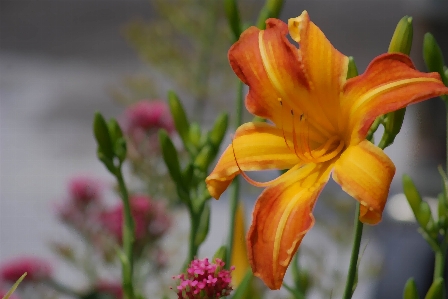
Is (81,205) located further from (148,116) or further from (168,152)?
(168,152)

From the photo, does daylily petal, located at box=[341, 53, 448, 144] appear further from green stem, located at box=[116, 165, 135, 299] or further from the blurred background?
the blurred background

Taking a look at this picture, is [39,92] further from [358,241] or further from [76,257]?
[358,241]

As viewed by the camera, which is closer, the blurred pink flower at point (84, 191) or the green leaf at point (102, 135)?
the green leaf at point (102, 135)

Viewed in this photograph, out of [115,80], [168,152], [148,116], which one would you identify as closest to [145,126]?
[148,116]

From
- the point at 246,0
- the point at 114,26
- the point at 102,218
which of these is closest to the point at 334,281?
the point at 102,218

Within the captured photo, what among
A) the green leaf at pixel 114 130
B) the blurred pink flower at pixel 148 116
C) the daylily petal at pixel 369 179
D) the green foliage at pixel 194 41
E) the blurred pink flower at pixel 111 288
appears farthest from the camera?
the green foliage at pixel 194 41

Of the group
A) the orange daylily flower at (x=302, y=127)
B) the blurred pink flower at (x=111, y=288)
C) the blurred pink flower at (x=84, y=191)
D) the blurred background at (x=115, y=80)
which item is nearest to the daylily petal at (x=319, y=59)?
the orange daylily flower at (x=302, y=127)

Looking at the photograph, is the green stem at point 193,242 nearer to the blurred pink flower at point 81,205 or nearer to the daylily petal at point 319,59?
the daylily petal at point 319,59
